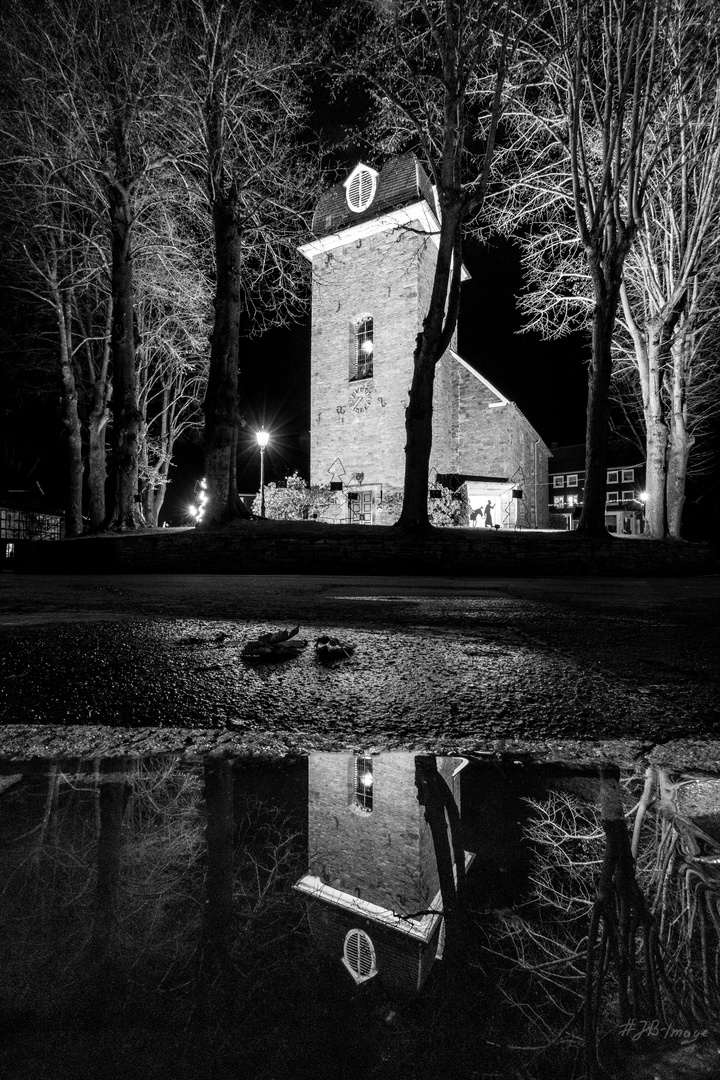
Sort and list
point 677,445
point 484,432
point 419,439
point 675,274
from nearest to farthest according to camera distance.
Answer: point 419,439 → point 675,274 → point 677,445 → point 484,432

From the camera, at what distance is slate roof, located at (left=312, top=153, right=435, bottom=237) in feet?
71.6

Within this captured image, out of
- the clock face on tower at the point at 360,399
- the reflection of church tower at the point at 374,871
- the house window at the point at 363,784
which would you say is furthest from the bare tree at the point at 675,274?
the reflection of church tower at the point at 374,871

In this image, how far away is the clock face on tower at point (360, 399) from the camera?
22.5 meters

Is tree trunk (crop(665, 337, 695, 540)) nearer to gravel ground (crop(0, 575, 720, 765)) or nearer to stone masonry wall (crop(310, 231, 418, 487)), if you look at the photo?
stone masonry wall (crop(310, 231, 418, 487))

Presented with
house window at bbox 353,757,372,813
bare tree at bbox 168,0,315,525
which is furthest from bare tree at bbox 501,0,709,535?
house window at bbox 353,757,372,813

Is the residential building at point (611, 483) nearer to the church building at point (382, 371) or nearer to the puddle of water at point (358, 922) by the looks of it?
the church building at point (382, 371)

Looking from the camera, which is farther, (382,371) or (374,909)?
(382,371)

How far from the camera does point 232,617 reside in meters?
3.71

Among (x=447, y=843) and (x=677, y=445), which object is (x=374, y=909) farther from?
(x=677, y=445)

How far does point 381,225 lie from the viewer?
71.3 feet

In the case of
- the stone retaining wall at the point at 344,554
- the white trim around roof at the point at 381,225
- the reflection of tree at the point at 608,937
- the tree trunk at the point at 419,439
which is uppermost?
the white trim around roof at the point at 381,225

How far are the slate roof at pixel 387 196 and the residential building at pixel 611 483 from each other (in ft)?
94.4

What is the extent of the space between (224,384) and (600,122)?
10.6 metres

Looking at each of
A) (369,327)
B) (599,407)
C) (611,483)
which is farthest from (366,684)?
(611,483)
